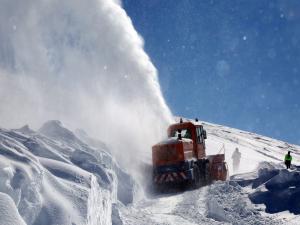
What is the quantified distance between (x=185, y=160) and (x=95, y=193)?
7.94 m

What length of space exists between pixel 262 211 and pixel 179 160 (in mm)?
4602

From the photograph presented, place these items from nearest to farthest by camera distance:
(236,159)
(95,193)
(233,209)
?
(95,193) < (233,209) < (236,159)

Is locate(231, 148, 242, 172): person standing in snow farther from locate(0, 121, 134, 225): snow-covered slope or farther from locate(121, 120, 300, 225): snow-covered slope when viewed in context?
locate(0, 121, 134, 225): snow-covered slope

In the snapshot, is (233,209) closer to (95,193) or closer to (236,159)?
(95,193)

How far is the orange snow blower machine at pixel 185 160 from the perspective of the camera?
558 inches

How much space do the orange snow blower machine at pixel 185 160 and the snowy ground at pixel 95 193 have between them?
66cm

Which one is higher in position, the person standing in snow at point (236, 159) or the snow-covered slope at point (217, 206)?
the person standing in snow at point (236, 159)

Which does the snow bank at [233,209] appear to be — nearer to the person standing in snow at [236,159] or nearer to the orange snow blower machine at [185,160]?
the orange snow blower machine at [185,160]

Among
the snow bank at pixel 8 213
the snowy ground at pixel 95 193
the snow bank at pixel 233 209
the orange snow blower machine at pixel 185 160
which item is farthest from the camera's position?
the orange snow blower machine at pixel 185 160

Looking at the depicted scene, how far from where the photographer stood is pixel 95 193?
21.9 ft

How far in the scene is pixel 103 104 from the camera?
72.0ft

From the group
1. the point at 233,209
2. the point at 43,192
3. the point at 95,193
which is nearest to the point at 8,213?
the point at 43,192

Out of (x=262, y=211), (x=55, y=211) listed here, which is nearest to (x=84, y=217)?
(x=55, y=211)

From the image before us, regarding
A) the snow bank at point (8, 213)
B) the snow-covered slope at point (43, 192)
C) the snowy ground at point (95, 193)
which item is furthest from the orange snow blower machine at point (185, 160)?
the snow bank at point (8, 213)
